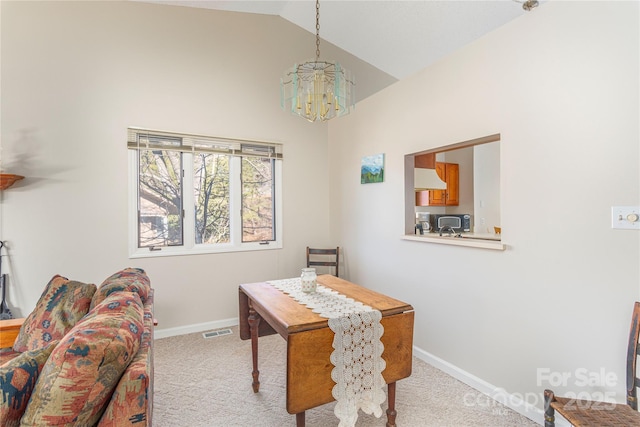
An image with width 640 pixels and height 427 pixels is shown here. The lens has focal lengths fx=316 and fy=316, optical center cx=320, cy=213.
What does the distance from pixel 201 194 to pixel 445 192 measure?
3745mm

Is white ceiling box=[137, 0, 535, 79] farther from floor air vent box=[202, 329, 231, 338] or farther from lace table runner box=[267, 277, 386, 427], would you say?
floor air vent box=[202, 329, 231, 338]

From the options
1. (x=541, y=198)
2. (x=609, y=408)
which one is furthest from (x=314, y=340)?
(x=541, y=198)

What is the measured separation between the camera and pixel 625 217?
Answer: 4.99 ft

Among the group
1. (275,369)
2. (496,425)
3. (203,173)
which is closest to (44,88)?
(203,173)

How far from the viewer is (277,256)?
3.73 meters

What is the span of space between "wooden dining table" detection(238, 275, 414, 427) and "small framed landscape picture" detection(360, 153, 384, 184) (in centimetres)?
134

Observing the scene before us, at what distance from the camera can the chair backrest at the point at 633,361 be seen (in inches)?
54.9

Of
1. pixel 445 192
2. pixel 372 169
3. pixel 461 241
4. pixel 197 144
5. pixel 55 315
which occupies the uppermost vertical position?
pixel 197 144

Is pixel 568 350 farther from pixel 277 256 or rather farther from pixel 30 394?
pixel 277 256

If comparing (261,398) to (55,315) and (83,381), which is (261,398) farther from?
(83,381)

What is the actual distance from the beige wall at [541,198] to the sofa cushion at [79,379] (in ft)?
6.93

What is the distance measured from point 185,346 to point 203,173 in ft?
5.70

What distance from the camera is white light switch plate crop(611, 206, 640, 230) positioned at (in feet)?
4.87

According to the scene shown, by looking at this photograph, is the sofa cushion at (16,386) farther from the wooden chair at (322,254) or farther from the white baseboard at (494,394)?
the wooden chair at (322,254)
